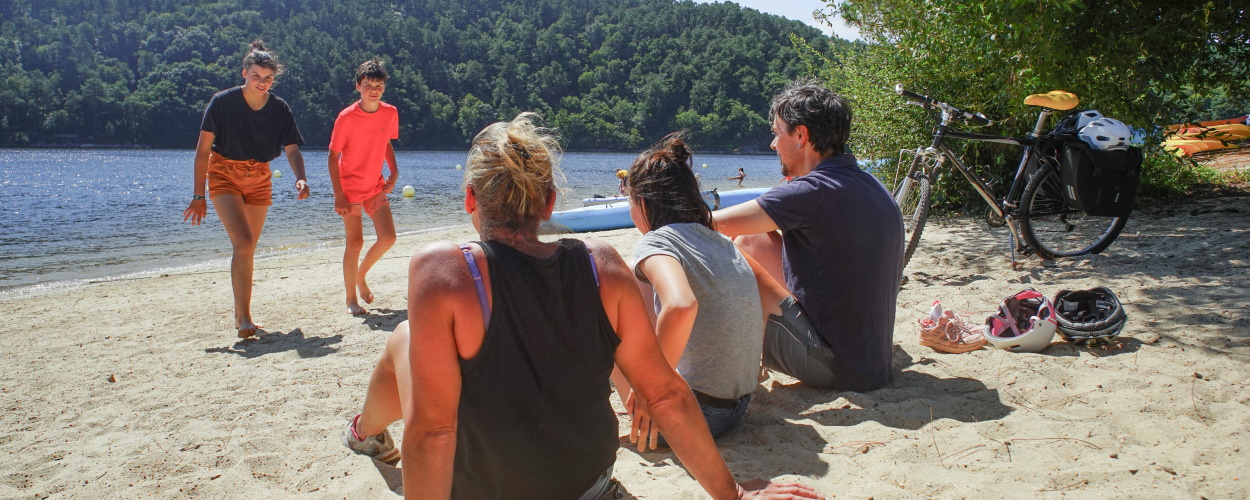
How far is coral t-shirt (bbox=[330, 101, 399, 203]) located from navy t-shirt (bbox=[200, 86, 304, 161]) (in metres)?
0.37

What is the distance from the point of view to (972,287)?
181 inches

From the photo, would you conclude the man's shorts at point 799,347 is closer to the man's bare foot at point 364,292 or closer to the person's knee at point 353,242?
the person's knee at point 353,242

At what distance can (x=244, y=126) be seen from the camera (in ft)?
16.3

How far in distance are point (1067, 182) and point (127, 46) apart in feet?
335

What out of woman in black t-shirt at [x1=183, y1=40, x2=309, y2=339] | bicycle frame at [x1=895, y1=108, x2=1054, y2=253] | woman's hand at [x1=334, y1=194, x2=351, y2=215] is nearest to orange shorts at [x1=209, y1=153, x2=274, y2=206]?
woman in black t-shirt at [x1=183, y1=40, x2=309, y2=339]

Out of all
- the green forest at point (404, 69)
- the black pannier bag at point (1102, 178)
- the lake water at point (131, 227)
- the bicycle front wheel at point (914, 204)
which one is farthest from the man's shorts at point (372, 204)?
the green forest at point (404, 69)

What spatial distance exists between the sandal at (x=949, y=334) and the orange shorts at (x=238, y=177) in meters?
4.01

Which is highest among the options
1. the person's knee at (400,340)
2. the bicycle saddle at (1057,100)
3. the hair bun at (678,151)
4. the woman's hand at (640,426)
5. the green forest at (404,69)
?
the green forest at (404,69)

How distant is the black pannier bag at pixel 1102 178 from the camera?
472 cm

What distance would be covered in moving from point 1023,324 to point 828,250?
1.31m

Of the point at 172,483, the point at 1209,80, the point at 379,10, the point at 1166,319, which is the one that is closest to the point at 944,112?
the point at 1166,319

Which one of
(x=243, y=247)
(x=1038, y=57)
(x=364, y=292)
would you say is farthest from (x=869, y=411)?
(x=364, y=292)

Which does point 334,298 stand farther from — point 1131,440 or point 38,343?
point 1131,440

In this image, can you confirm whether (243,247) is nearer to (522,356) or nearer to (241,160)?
(241,160)
